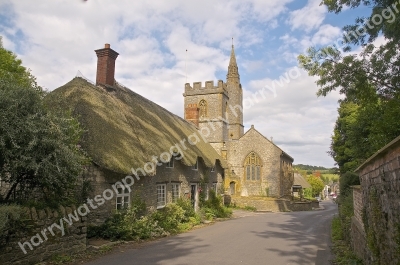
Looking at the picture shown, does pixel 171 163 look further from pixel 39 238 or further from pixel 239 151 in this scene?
pixel 239 151

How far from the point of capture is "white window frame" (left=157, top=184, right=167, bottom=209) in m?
17.3

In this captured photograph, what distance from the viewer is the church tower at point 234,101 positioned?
47.1m

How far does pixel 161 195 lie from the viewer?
17.6 m

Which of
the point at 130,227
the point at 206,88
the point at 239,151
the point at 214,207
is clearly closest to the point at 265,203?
the point at 239,151

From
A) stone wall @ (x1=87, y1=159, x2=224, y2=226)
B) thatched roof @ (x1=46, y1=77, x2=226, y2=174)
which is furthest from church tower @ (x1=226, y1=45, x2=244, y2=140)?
thatched roof @ (x1=46, y1=77, x2=226, y2=174)

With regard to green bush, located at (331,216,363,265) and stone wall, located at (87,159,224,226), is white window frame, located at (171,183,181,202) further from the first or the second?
green bush, located at (331,216,363,265)

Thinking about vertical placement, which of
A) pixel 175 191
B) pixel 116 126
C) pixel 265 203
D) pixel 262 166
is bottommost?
pixel 265 203

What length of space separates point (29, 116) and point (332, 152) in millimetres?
29470

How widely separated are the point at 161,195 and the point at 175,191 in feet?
5.35

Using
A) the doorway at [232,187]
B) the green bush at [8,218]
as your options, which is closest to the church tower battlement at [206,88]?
the doorway at [232,187]

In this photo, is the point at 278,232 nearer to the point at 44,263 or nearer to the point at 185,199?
the point at 185,199

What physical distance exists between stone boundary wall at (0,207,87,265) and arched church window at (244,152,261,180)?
29.6m

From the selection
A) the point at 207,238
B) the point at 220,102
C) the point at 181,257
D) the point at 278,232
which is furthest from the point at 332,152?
the point at 181,257

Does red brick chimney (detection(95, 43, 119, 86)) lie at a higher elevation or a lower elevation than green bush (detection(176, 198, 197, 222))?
higher
